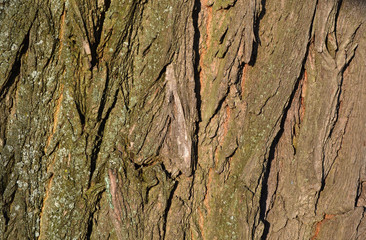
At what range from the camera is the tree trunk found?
1.50 meters

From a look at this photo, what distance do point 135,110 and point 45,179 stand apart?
1.49ft

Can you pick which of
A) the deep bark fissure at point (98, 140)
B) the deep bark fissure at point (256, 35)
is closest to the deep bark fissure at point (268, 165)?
the deep bark fissure at point (256, 35)

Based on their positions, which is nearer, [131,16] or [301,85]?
[131,16]

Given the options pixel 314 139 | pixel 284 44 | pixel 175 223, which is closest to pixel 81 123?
pixel 175 223

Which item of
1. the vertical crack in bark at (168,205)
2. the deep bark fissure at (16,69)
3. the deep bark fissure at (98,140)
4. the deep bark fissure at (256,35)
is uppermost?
the deep bark fissure at (256,35)

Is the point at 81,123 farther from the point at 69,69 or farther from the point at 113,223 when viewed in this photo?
the point at 113,223

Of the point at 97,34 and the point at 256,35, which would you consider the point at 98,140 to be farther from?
the point at 256,35

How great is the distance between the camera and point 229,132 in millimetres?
1709

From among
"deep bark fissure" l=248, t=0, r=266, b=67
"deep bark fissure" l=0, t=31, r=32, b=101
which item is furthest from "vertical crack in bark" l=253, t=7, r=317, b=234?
"deep bark fissure" l=0, t=31, r=32, b=101

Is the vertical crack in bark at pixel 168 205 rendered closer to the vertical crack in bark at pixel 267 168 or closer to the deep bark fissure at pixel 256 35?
the vertical crack in bark at pixel 267 168

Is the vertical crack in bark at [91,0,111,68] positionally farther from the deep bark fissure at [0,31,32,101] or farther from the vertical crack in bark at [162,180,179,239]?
the vertical crack in bark at [162,180,179,239]

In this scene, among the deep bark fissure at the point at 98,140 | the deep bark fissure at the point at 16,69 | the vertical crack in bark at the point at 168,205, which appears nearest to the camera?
the deep bark fissure at the point at 16,69

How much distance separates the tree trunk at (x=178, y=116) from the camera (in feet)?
4.91

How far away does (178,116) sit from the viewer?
5.39 feet
